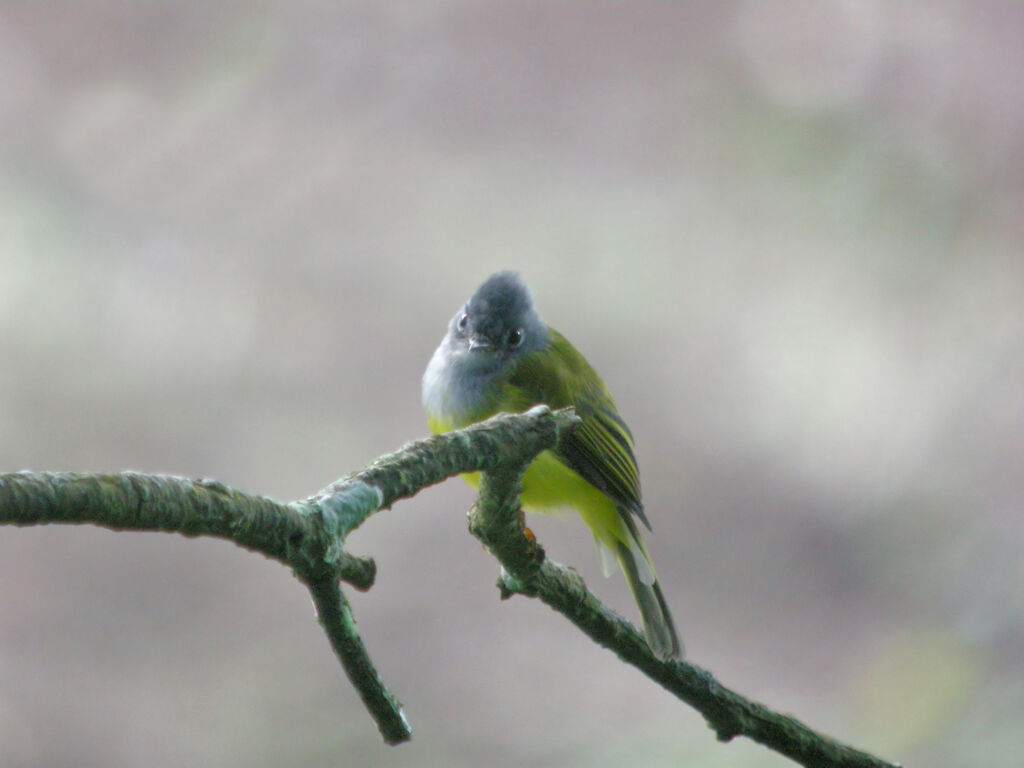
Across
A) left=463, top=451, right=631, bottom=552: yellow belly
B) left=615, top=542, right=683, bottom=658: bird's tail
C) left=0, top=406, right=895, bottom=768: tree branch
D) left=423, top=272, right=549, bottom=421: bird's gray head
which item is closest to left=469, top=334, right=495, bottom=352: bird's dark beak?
left=423, top=272, right=549, bottom=421: bird's gray head

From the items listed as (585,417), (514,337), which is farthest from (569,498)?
(514,337)

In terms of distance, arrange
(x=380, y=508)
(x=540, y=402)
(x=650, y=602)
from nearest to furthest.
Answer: (x=380, y=508)
(x=650, y=602)
(x=540, y=402)

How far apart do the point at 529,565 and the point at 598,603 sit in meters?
0.15

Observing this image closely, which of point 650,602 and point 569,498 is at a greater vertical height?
point 569,498

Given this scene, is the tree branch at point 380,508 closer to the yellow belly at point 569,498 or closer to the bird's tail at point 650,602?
the bird's tail at point 650,602

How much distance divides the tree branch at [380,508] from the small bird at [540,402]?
1.51 ft

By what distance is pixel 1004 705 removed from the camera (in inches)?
81.7

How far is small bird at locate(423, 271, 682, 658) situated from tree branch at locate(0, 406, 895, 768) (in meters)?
0.46

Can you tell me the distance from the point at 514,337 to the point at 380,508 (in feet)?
4.22

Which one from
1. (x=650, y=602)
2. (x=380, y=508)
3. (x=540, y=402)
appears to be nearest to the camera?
(x=380, y=508)

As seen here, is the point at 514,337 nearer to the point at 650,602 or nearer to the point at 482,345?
the point at 482,345

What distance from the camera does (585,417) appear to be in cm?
206

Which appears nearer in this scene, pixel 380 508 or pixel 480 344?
pixel 380 508

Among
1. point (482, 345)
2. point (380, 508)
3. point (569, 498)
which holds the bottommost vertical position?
point (380, 508)
